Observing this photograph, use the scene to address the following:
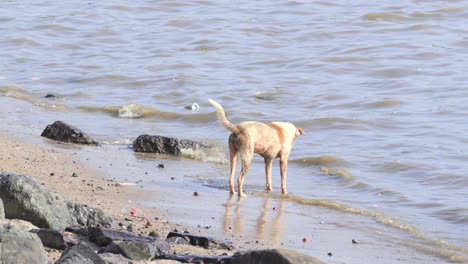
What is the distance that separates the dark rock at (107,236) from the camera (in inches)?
276

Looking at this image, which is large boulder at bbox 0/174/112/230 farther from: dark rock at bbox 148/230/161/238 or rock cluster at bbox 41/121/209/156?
rock cluster at bbox 41/121/209/156

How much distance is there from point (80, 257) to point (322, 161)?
7020mm

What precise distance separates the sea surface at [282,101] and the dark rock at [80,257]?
8.80 ft

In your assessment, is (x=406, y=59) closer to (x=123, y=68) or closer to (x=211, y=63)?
(x=211, y=63)

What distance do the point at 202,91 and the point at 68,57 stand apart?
13.7 feet

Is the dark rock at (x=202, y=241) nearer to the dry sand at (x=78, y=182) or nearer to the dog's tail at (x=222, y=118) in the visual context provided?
the dry sand at (x=78, y=182)

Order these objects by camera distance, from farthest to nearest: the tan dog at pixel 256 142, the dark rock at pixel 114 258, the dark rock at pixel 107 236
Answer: the tan dog at pixel 256 142 → the dark rock at pixel 107 236 → the dark rock at pixel 114 258

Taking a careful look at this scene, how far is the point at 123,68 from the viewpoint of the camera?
18359 mm

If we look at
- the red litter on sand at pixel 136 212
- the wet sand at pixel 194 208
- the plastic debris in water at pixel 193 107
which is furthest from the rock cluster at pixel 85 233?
the plastic debris in water at pixel 193 107

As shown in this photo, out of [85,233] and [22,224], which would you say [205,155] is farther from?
[22,224]

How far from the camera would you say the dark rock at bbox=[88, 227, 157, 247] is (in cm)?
700

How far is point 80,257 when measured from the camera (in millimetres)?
5793

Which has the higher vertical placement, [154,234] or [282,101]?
[154,234]

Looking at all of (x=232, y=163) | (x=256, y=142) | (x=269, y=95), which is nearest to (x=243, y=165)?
(x=232, y=163)
